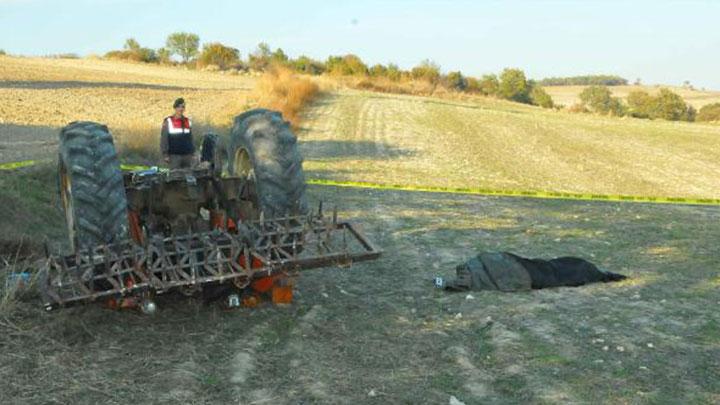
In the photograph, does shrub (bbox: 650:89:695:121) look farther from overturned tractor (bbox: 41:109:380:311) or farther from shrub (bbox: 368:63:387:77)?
overturned tractor (bbox: 41:109:380:311)

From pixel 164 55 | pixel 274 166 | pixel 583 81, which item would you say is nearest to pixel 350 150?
pixel 274 166

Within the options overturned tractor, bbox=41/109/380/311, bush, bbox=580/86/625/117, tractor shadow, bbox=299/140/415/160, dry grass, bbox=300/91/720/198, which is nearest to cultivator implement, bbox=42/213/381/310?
overturned tractor, bbox=41/109/380/311

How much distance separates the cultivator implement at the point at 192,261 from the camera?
17.6ft

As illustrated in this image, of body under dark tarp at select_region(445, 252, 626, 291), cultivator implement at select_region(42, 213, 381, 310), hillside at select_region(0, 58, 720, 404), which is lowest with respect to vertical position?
hillside at select_region(0, 58, 720, 404)

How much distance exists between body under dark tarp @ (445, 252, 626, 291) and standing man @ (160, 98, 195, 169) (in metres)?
3.26

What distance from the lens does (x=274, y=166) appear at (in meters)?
6.71

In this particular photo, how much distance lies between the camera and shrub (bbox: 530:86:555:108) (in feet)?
224

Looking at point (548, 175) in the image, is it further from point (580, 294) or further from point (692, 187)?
point (580, 294)

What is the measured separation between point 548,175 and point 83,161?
1386 centimetres

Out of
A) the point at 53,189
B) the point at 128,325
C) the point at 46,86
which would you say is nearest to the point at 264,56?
the point at 46,86

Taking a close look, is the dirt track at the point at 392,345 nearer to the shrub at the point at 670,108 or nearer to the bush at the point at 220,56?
the shrub at the point at 670,108

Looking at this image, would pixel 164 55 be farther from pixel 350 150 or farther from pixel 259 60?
pixel 350 150

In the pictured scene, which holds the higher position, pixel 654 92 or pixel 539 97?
pixel 654 92

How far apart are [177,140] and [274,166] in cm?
223
